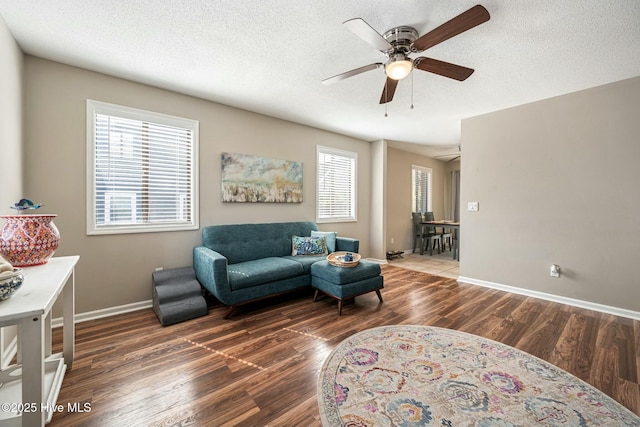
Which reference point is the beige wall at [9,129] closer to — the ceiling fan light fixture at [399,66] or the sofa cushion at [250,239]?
the sofa cushion at [250,239]

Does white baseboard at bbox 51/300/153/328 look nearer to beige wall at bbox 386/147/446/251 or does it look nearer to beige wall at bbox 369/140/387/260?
beige wall at bbox 369/140/387/260

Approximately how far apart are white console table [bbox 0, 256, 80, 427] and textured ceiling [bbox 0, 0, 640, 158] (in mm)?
1831

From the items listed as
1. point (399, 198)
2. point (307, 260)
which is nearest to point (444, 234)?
point (399, 198)

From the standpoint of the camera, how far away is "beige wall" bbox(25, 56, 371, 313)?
2.40m

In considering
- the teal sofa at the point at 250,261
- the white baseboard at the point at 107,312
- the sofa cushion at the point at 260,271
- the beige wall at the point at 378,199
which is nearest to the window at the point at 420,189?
the beige wall at the point at 378,199

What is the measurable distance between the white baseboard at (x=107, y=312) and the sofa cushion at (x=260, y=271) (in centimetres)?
104

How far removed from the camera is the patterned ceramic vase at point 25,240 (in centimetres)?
143

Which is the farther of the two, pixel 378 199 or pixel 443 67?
pixel 378 199

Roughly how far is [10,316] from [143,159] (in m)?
2.38

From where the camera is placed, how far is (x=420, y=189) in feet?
22.7

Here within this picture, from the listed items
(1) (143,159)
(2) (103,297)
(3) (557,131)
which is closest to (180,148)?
(1) (143,159)

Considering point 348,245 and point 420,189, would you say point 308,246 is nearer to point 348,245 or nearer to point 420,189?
point 348,245

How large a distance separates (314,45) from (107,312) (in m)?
3.37

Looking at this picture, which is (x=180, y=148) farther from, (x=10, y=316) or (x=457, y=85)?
(x=457, y=85)
